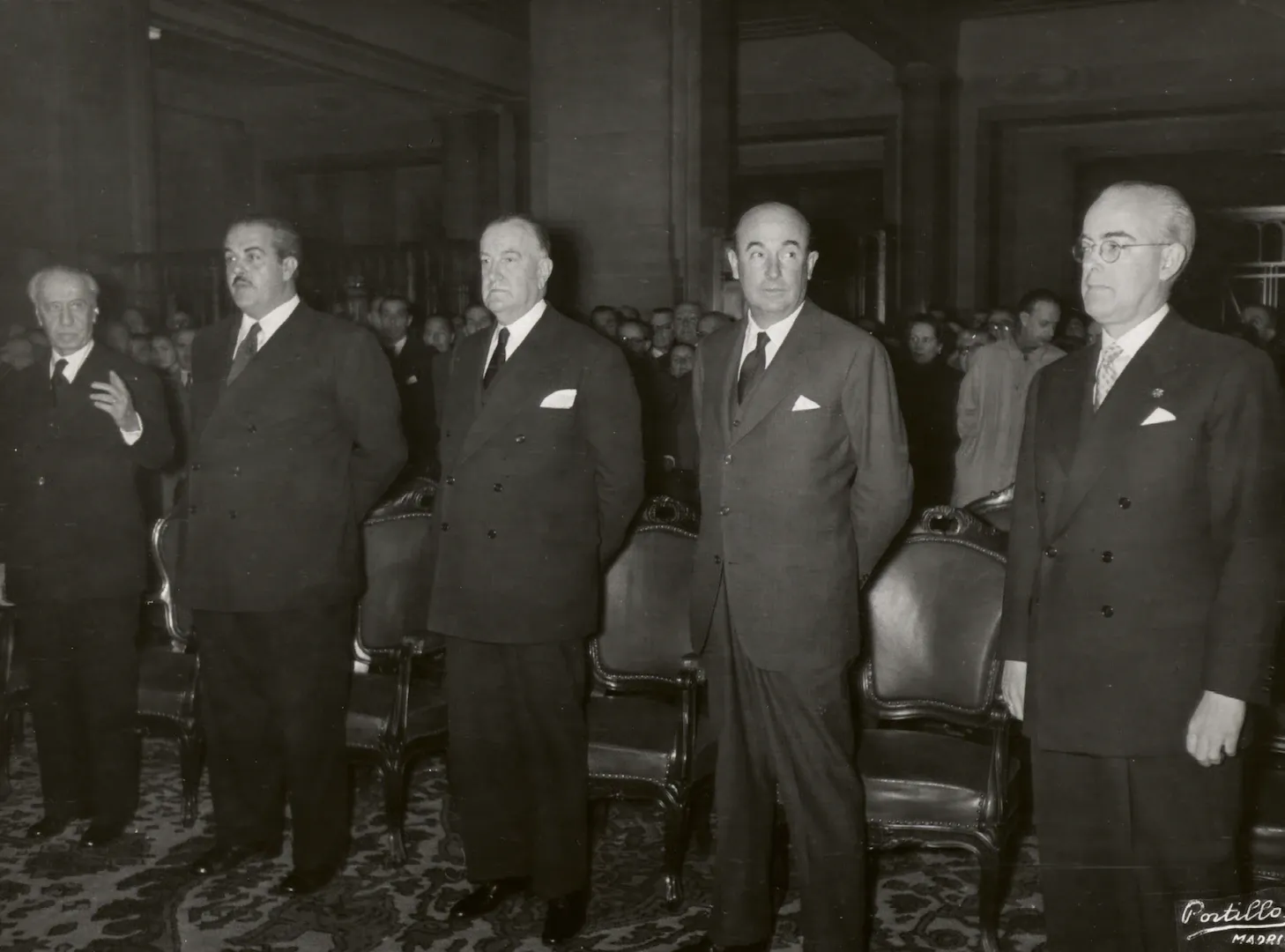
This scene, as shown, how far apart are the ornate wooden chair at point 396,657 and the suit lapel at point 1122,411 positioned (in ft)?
5.70

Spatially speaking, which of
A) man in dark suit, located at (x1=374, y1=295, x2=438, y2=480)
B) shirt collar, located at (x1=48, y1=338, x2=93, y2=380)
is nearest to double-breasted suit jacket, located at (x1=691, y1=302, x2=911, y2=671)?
shirt collar, located at (x1=48, y1=338, x2=93, y2=380)

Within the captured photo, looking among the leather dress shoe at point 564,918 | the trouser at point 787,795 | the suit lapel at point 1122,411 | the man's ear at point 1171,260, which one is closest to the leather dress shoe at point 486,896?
the leather dress shoe at point 564,918

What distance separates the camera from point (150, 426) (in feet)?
10.5

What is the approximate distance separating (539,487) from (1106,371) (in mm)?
1192

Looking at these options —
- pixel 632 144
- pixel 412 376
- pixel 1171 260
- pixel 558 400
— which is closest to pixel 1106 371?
pixel 1171 260

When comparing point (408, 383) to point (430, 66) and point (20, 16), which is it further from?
point (430, 66)

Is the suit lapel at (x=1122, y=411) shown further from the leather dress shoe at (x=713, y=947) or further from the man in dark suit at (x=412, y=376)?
the man in dark suit at (x=412, y=376)

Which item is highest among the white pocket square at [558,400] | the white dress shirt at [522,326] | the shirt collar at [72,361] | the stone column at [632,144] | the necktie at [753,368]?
the stone column at [632,144]

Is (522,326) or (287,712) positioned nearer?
(522,326)

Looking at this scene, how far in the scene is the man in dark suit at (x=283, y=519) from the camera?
2.88 metres

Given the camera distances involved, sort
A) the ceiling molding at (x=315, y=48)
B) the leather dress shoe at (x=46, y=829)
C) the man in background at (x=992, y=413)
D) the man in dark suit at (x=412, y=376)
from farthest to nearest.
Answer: the ceiling molding at (x=315, y=48), the man in dark suit at (x=412, y=376), the man in background at (x=992, y=413), the leather dress shoe at (x=46, y=829)

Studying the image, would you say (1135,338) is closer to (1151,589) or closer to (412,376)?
(1151,589)

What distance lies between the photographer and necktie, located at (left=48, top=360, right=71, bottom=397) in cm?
323

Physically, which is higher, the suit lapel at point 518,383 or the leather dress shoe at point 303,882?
the suit lapel at point 518,383
